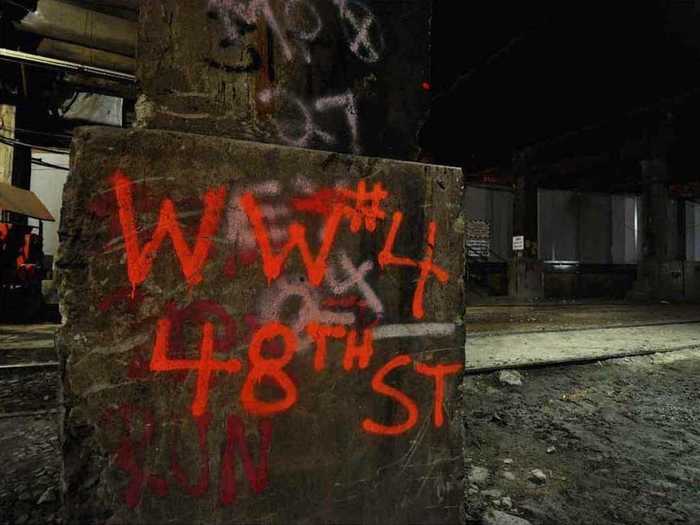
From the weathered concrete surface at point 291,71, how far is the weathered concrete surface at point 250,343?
197mm

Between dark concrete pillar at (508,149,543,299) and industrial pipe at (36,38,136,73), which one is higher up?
industrial pipe at (36,38,136,73)

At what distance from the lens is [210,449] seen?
3.96 feet

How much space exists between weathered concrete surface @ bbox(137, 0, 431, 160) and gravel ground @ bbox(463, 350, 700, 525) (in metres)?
1.66

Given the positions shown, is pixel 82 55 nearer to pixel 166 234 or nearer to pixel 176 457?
pixel 166 234

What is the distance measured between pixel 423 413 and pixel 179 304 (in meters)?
0.93

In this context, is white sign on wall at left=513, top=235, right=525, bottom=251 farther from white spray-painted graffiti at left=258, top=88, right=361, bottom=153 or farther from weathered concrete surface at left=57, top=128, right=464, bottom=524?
white spray-painted graffiti at left=258, top=88, right=361, bottom=153

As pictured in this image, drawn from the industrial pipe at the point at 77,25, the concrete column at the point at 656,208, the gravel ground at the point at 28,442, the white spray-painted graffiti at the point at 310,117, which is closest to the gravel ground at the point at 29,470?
the gravel ground at the point at 28,442

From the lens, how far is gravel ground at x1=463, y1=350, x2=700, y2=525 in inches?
69.2

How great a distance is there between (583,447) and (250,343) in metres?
2.20

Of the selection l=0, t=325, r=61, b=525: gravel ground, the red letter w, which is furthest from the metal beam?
the red letter w

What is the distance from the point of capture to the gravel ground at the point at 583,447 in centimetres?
176

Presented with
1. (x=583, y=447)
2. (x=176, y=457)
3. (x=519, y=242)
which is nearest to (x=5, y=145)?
(x=176, y=457)

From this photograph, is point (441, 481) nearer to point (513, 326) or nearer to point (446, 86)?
point (513, 326)

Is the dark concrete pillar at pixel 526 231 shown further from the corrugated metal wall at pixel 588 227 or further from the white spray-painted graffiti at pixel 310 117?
the white spray-painted graffiti at pixel 310 117
